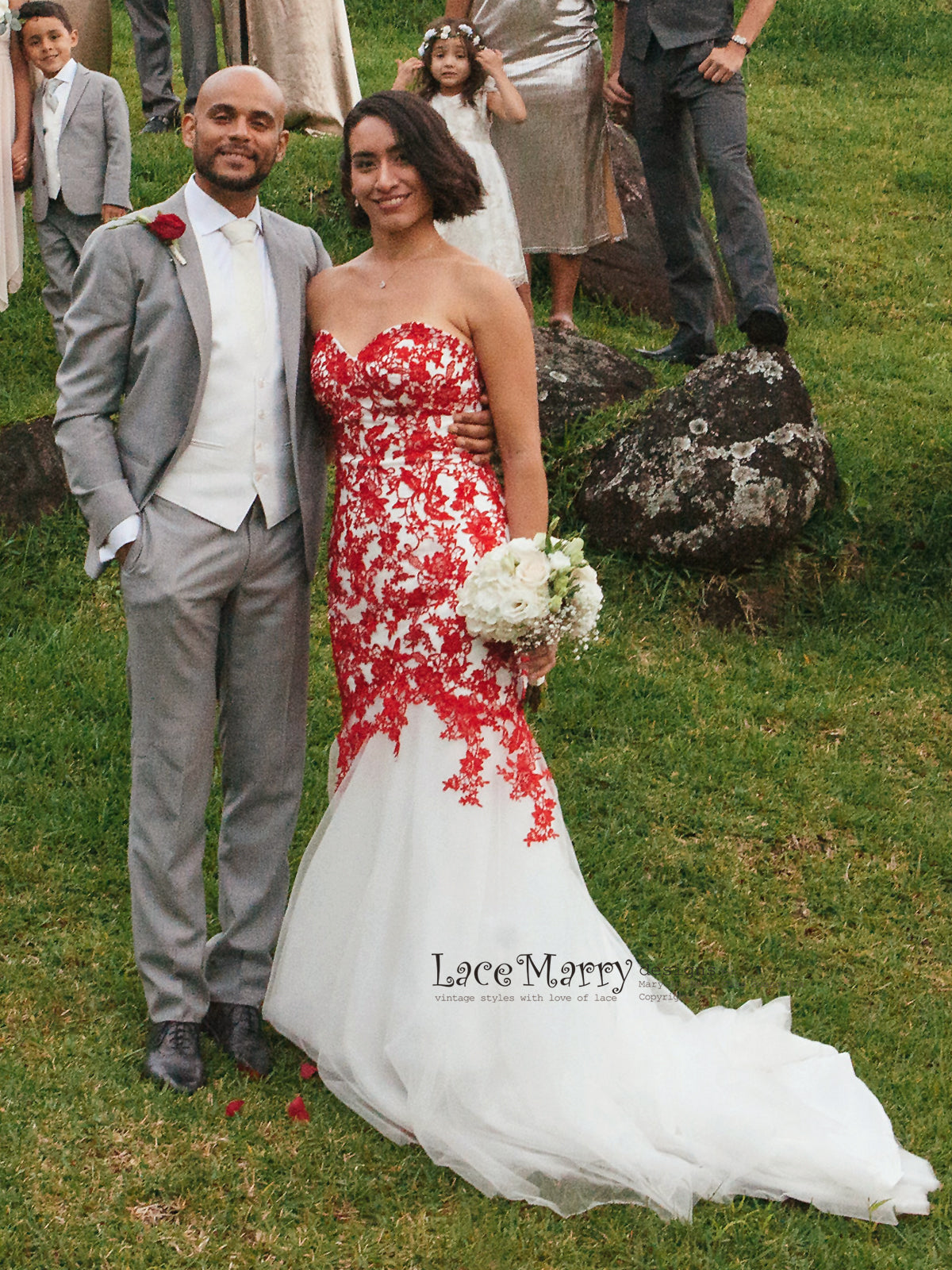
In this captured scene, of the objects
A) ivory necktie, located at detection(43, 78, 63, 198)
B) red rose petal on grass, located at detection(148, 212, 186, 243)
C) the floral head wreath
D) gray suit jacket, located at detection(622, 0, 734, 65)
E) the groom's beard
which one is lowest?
ivory necktie, located at detection(43, 78, 63, 198)

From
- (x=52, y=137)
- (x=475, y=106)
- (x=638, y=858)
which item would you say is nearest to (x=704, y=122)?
(x=475, y=106)

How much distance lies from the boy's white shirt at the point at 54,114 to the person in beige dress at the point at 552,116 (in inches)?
80.2

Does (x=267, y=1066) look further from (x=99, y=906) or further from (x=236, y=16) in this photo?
(x=236, y=16)

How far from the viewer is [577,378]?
7.31 meters

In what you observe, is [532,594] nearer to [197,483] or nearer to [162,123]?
[197,483]

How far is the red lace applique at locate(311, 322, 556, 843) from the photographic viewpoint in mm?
3846

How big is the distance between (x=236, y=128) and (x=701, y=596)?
11.5ft

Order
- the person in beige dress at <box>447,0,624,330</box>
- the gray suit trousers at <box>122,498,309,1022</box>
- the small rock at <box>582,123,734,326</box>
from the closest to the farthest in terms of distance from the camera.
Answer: the gray suit trousers at <box>122,498,309,1022</box>, the person in beige dress at <box>447,0,624,330</box>, the small rock at <box>582,123,734,326</box>

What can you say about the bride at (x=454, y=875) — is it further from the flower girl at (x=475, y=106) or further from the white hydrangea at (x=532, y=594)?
the flower girl at (x=475, y=106)

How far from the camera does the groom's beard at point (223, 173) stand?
12.1 feet

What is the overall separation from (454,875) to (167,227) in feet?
5.88

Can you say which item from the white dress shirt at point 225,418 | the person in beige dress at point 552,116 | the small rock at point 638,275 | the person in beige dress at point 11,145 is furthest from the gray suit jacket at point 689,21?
the white dress shirt at point 225,418

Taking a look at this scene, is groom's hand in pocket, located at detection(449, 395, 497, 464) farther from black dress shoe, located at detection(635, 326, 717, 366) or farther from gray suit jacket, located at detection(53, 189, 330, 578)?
black dress shoe, located at detection(635, 326, 717, 366)

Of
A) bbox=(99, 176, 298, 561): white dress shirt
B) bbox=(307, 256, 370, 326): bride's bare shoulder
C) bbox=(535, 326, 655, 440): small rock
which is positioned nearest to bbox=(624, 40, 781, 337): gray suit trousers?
bbox=(535, 326, 655, 440): small rock
